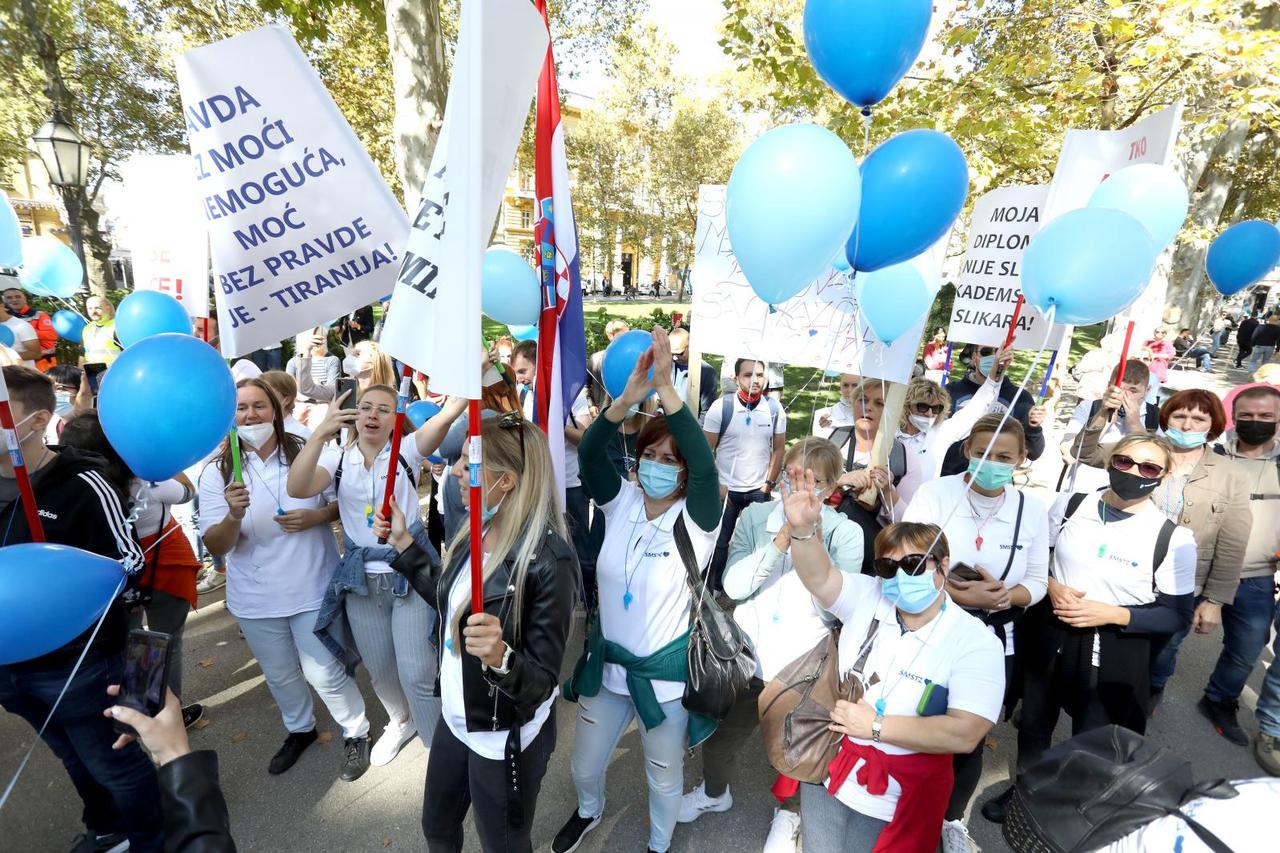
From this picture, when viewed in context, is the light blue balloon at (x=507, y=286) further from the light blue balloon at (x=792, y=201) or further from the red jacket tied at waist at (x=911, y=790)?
the red jacket tied at waist at (x=911, y=790)

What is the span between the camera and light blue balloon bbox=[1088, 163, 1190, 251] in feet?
10.4

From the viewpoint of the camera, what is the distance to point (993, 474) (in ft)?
9.11

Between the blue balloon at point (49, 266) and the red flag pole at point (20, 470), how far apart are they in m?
5.16

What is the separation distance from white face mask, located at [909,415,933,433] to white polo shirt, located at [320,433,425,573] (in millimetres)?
3280

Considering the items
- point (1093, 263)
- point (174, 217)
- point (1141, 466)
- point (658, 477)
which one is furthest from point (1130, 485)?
point (174, 217)

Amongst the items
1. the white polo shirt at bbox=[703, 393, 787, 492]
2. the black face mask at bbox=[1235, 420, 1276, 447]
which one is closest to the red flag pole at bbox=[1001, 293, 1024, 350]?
the black face mask at bbox=[1235, 420, 1276, 447]

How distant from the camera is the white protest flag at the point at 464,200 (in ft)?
5.16

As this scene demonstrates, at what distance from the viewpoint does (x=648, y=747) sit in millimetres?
2484

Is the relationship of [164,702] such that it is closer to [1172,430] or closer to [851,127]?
[1172,430]

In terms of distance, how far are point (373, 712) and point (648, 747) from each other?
1.93m

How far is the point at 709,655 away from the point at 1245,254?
15.0ft

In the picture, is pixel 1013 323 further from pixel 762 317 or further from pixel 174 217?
pixel 174 217

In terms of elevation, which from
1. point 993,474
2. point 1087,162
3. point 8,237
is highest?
point 1087,162

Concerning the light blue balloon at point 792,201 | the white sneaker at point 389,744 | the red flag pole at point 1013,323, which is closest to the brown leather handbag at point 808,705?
the light blue balloon at point 792,201
